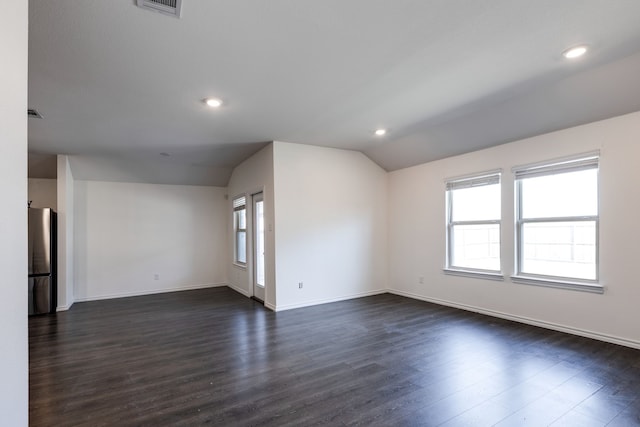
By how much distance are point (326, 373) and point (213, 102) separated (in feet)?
9.45

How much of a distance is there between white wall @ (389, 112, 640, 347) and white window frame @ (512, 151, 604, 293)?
0.20 ft

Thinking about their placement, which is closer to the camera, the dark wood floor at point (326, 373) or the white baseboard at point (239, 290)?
the dark wood floor at point (326, 373)

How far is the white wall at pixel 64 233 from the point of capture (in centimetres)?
503

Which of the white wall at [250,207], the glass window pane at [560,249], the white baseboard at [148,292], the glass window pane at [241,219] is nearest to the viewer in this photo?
the glass window pane at [560,249]

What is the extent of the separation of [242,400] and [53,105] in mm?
3445

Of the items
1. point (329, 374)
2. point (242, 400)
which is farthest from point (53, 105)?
point (329, 374)

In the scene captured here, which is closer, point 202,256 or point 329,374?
point 329,374

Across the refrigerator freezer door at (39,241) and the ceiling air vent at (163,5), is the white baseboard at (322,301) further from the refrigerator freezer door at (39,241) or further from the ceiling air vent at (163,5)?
the ceiling air vent at (163,5)

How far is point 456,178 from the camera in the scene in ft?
16.0

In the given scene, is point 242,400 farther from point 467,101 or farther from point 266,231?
point 467,101

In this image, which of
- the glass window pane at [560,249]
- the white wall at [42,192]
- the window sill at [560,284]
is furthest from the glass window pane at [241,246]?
the glass window pane at [560,249]

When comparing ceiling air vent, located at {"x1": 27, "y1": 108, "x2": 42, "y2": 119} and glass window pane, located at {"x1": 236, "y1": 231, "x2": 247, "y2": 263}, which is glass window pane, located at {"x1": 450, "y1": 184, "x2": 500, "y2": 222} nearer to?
glass window pane, located at {"x1": 236, "y1": 231, "x2": 247, "y2": 263}

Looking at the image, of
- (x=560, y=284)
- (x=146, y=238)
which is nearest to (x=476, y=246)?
(x=560, y=284)
